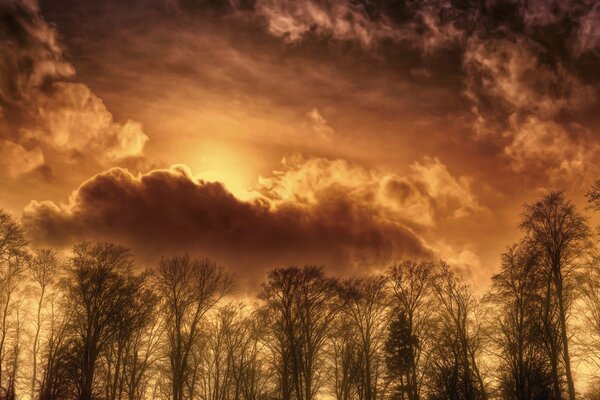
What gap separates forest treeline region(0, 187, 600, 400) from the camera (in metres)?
30.0

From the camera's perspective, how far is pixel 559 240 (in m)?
29.3

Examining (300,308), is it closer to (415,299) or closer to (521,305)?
(415,299)

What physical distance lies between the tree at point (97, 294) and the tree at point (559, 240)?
92.6 feet

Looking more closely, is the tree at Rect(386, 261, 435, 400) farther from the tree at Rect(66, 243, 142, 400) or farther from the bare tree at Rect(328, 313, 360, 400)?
the tree at Rect(66, 243, 142, 400)

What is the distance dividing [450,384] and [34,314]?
35321mm

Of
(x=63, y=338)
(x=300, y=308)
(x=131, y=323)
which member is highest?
(x=300, y=308)

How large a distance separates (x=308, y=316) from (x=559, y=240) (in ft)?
62.3

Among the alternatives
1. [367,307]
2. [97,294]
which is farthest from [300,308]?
[97,294]

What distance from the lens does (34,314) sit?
40.6 m

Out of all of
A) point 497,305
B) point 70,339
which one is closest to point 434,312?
point 497,305

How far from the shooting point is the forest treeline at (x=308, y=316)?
1180 inches

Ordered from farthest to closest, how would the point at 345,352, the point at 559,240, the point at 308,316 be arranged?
the point at 345,352 → the point at 308,316 → the point at 559,240

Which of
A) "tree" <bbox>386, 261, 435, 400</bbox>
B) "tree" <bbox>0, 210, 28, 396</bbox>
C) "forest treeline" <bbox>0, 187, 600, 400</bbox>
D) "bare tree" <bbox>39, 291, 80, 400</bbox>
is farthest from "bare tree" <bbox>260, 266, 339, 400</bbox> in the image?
"tree" <bbox>0, 210, 28, 396</bbox>

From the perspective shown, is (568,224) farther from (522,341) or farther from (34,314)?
(34,314)
